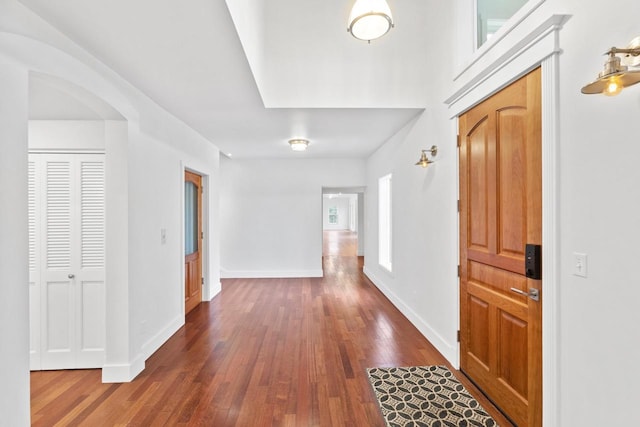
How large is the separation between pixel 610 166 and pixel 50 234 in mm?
Answer: 3983

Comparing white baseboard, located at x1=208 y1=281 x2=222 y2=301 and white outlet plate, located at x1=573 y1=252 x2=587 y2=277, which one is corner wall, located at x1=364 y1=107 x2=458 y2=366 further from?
white baseboard, located at x1=208 y1=281 x2=222 y2=301

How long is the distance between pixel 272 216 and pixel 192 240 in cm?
220

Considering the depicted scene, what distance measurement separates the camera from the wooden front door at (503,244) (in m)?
1.77

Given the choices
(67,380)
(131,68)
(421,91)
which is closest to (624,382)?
(421,91)

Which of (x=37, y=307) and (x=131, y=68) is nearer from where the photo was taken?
(x=131, y=68)

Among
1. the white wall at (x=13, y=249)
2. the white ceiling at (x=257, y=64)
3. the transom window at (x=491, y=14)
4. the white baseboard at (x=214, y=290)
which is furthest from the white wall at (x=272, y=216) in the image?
the white wall at (x=13, y=249)

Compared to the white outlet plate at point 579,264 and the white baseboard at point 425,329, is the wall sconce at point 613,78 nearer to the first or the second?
the white outlet plate at point 579,264

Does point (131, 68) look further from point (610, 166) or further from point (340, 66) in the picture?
point (610, 166)

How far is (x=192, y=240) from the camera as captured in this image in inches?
173

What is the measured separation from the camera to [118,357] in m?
2.50

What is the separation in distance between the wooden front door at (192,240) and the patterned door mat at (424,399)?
113 inches

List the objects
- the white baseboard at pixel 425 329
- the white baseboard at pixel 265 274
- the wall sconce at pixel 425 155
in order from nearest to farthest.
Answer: the white baseboard at pixel 425 329 < the wall sconce at pixel 425 155 < the white baseboard at pixel 265 274

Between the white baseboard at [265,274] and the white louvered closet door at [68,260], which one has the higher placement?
the white louvered closet door at [68,260]

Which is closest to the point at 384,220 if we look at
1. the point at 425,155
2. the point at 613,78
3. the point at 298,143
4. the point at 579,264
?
the point at 298,143
